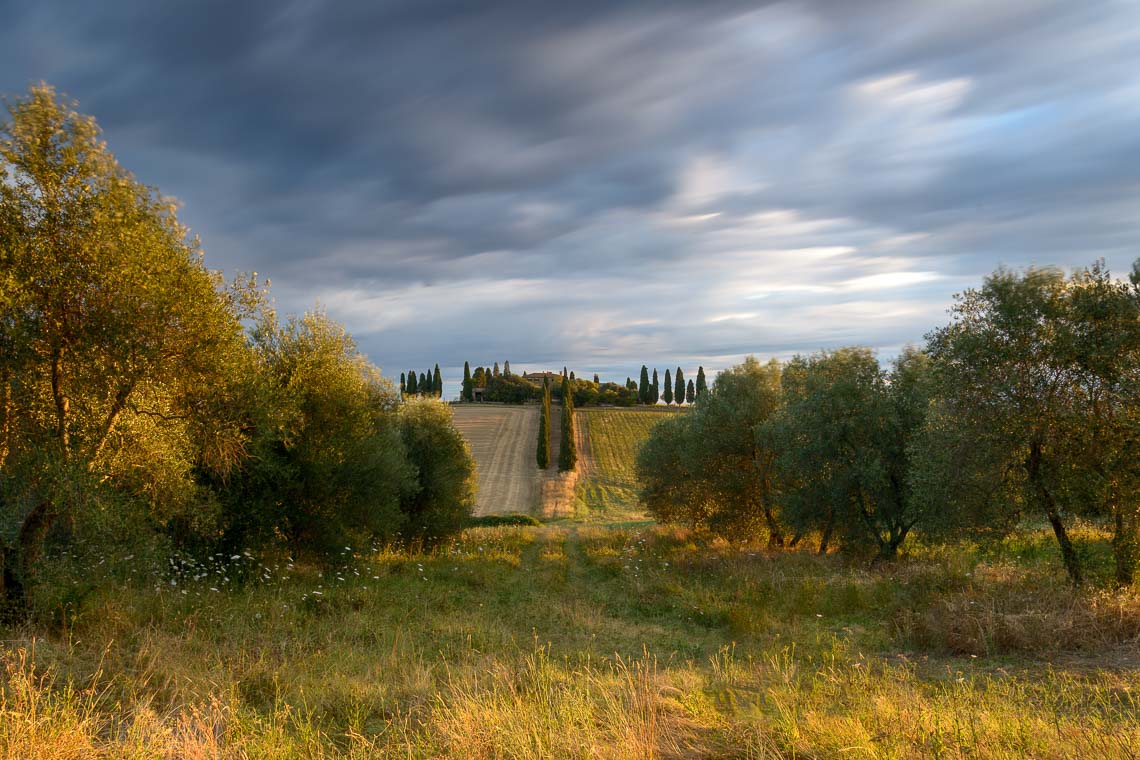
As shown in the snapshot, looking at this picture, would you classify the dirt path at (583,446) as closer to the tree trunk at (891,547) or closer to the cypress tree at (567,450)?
the cypress tree at (567,450)

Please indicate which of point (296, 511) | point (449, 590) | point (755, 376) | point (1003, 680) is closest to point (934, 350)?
point (1003, 680)

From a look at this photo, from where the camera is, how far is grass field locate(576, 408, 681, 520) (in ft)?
202

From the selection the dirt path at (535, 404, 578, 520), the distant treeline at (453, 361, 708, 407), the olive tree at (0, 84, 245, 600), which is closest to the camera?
the olive tree at (0, 84, 245, 600)

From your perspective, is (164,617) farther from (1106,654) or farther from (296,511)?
(1106,654)

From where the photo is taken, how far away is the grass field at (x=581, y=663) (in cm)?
611

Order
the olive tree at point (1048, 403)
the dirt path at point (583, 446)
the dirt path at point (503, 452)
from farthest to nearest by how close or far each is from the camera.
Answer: the dirt path at point (583, 446) < the dirt path at point (503, 452) < the olive tree at point (1048, 403)

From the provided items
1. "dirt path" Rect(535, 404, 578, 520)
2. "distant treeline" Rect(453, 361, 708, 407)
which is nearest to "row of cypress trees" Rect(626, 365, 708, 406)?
"distant treeline" Rect(453, 361, 708, 407)

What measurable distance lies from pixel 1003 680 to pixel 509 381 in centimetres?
11491

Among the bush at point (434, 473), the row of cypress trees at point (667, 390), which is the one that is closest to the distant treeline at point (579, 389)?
the row of cypress trees at point (667, 390)

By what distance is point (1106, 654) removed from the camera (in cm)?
1129

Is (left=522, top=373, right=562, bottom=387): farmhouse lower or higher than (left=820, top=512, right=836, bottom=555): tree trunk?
higher

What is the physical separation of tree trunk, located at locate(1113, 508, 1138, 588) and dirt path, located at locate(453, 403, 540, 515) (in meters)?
41.5

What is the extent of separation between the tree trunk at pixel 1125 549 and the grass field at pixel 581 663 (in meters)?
1.33

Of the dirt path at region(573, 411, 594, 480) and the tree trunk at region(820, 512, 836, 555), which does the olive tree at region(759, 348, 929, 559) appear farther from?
the dirt path at region(573, 411, 594, 480)
